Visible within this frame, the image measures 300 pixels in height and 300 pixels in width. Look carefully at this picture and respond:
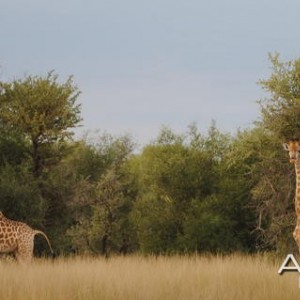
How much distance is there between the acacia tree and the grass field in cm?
1417

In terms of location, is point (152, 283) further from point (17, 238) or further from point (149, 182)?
point (149, 182)

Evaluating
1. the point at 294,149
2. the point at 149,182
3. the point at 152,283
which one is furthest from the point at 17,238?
the point at 149,182

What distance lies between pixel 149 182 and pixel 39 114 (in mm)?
14668

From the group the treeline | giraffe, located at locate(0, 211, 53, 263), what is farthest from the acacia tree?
giraffe, located at locate(0, 211, 53, 263)

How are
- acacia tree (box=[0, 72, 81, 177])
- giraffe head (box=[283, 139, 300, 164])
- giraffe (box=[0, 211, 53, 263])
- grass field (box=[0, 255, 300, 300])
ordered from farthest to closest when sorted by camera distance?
acacia tree (box=[0, 72, 81, 177]) < giraffe (box=[0, 211, 53, 263]) < giraffe head (box=[283, 139, 300, 164]) < grass field (box=[0, 255, 300, 300])

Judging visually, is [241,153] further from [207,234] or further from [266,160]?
[207,234]

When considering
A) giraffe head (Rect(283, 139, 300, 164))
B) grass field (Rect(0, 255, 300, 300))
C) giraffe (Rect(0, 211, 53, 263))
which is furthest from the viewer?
giraffe (Rect(0, 211, 53, 263))

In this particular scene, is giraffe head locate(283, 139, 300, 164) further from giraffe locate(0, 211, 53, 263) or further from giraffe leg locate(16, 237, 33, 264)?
giraffe leg locate(16, 237, 33, 264)

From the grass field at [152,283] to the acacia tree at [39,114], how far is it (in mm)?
14173

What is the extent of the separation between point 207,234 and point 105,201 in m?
8.12

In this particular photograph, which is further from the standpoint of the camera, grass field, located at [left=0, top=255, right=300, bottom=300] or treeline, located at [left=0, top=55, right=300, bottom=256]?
treeline, located at [left=0, top=55, right=300, bottom=256]

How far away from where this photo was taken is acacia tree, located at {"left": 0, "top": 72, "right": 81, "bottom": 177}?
29.7 metres

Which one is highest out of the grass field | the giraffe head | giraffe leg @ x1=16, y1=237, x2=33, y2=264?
the giraffe head

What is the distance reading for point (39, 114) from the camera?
29969 millimetres
